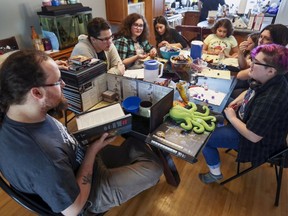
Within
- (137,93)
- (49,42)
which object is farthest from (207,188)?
(49,42)

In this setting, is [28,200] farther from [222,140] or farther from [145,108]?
[222,140]

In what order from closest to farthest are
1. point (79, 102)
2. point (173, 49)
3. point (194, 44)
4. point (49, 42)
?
point (79, 102), point (194, 44), point (173, 49), point (49, 42)

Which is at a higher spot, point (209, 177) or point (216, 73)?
point (216, 73)

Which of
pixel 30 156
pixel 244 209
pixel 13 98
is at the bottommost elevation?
pixel 244 209

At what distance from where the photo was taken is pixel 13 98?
2.43 feet

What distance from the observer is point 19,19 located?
230 cm

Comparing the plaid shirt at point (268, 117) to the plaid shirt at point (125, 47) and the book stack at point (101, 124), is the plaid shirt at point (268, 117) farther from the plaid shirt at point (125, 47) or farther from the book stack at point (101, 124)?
the plaid shirt at point (125, 47)

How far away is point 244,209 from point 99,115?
1180mm

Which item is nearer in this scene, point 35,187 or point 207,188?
point 35,187

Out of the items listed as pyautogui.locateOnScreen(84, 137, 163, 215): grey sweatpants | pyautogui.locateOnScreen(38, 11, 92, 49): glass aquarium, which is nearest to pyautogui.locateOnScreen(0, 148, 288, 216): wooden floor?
pyautogui.locateOnScreen(84, 137, 163, 215): grey sweatpants

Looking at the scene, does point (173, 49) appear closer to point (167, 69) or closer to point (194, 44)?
point (194, 44)

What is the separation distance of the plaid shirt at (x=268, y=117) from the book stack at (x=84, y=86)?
901mm

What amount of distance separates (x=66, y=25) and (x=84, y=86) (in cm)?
172

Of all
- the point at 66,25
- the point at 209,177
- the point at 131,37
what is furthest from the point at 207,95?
the point at 66,25
